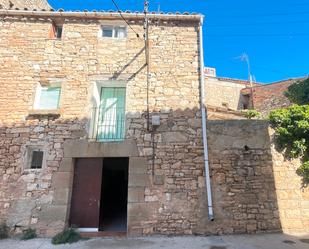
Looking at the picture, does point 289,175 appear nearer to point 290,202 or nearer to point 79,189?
point 290,202

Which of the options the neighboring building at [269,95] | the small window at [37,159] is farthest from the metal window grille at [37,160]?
the neighboring building at [269,95]

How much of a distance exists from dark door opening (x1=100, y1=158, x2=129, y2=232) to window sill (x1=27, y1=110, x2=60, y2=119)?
6.85ft

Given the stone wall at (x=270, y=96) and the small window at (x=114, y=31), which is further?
the stone wall at (x=270, y=96)

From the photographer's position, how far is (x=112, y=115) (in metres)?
7.26

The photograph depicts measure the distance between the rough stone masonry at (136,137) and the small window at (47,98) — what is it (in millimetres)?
209

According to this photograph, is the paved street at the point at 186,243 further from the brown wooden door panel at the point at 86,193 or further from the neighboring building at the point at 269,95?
the neighboring building at the point at 269,95

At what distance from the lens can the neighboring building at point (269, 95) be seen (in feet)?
55.5

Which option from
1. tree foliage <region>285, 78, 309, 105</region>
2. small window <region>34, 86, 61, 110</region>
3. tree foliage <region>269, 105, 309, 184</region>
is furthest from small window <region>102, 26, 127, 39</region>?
tree foliage <region>285, 78, 309, 105</region>

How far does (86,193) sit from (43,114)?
2482mm

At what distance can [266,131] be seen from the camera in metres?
6.83

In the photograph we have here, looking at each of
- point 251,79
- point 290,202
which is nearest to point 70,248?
point 290,202

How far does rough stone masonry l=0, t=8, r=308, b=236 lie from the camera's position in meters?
6.18

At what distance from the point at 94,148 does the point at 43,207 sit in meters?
1.91

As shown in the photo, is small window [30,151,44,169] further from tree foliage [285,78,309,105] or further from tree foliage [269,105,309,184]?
tree foliage [285,78,309,105]
